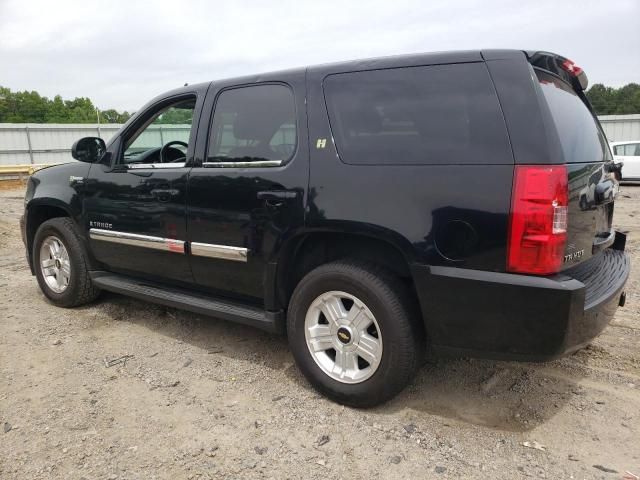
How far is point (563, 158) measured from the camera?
2338 millimetres

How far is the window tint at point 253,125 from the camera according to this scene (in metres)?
3.16

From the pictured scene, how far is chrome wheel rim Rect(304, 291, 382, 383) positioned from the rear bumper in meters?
0.36

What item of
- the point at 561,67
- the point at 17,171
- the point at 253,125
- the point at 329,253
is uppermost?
the point at 561,67

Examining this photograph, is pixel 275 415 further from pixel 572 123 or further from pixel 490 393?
pixel 572 123

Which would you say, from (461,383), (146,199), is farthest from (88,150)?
(461,383)

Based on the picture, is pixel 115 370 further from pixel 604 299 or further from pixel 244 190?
pixel 604 299

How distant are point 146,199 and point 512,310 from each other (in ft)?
8.72

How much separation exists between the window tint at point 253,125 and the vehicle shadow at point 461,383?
141cm

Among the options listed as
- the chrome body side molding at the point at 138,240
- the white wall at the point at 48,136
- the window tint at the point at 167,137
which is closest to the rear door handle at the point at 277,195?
the chrome body side molding at the point at 138,240

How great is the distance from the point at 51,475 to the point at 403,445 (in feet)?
5.54

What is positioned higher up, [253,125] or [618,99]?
[618,99]

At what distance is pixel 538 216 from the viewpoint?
2291 mm

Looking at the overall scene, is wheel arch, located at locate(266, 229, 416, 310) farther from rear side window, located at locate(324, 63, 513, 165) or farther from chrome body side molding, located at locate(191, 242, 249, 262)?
rear side window, located at locate(324, 63, 513, 165)

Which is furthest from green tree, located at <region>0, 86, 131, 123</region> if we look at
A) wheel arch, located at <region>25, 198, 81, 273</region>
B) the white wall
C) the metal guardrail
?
wheel arch, located at <region>25, 198, 81, 273</region>
